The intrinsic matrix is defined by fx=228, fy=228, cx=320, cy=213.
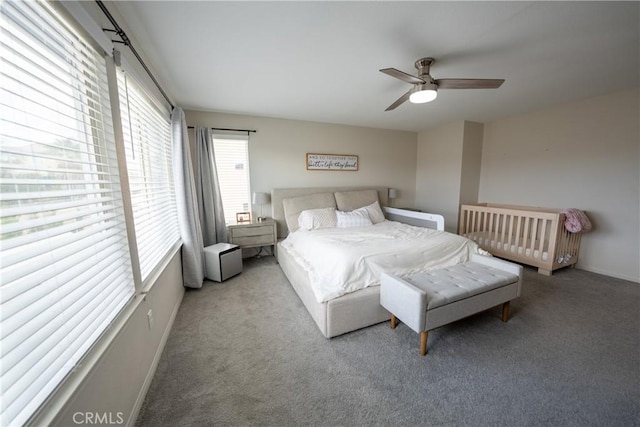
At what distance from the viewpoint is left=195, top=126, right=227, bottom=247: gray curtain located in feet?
10.9

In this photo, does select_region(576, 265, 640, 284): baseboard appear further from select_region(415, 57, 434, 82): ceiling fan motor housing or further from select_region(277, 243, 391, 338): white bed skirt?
select_region(415, 57, 434, 82): ceiling fan motor housing

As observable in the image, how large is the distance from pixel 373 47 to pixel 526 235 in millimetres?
3324

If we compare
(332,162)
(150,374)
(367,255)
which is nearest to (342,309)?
(367,255)


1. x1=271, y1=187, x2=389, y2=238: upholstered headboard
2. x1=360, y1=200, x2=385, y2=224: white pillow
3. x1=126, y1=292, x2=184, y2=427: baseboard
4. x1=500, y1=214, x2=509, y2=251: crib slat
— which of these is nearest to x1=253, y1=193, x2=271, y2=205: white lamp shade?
x1=271, y1=187, x2=389, y2=238: upholstered headboard

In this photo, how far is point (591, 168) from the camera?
3.06m

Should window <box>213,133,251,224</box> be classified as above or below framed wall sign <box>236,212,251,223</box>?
above

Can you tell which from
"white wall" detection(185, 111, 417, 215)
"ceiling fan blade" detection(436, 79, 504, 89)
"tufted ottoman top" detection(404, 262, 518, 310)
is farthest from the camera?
"white wall" detection(185, 111, 417, 215)

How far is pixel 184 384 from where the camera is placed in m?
1.50

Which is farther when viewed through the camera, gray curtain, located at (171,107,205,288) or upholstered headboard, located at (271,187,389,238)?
upholstered headboard, located at (271,187,389,238)

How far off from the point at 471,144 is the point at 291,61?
11.8 feet

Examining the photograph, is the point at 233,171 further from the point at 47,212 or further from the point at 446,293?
the point at 446,293

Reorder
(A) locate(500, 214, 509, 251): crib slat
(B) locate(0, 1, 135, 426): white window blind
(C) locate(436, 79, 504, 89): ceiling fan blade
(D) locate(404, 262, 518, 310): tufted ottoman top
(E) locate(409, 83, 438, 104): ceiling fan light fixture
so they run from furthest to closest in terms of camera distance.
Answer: (A) locate(500, 214, 509, 251): crib slat → (E) locate(409, 83, 438, 104): ceiling fan light fixture → (C) locate(436, 79, 504, 89): ceiling fan blade → (D) locate(404, 262, 518, 310): tufted ottoman top → (B) locate(0, 1, 135, 426): white window blind

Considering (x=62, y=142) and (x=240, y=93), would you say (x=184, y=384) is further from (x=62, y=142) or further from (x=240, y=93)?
(x=240, y=93)

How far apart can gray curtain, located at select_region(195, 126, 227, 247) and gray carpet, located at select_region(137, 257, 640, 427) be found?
130 centimetres
